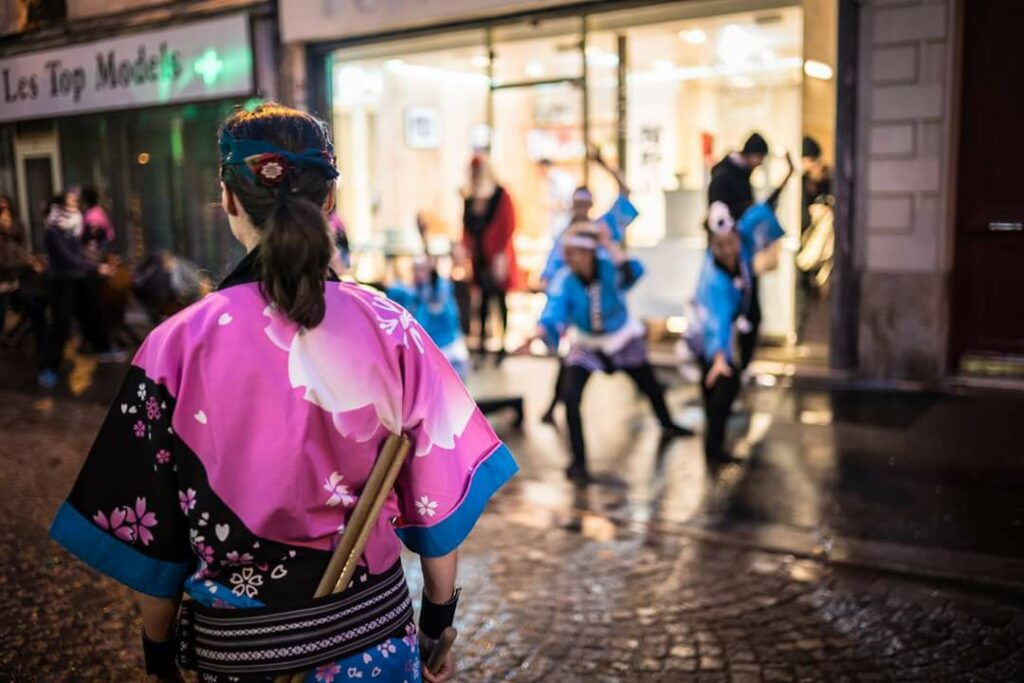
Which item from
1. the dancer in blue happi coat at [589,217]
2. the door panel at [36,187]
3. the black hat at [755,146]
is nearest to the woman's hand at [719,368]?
the dancer in blue happi coat at [589,217]

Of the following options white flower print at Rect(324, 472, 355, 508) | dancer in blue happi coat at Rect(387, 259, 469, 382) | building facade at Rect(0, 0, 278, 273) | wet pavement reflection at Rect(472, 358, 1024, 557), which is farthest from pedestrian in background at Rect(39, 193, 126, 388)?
white flower print at Rect(324, 472, 355, 508)

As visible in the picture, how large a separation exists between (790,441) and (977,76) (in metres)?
3.68

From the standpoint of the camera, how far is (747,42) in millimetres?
11070

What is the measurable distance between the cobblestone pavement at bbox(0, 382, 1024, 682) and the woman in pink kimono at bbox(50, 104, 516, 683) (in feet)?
7.39

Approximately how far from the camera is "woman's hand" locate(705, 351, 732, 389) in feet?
22.5

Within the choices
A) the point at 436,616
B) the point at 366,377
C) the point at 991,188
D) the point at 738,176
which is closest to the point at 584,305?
the point at 738,176

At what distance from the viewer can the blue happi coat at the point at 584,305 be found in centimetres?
706

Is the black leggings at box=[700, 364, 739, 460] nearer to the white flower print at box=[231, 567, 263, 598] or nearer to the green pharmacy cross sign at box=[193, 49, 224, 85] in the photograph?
the white flower print at box=[231, 567, 263, 598]

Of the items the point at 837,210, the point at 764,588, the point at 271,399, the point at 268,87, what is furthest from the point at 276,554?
the point at 268,87

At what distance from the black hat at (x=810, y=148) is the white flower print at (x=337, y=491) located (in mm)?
8617

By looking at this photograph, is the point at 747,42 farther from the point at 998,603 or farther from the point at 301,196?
the point at 301,196

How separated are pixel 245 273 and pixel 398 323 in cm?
30

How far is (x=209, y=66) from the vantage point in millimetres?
14383

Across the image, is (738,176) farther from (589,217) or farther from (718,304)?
(718,304)
